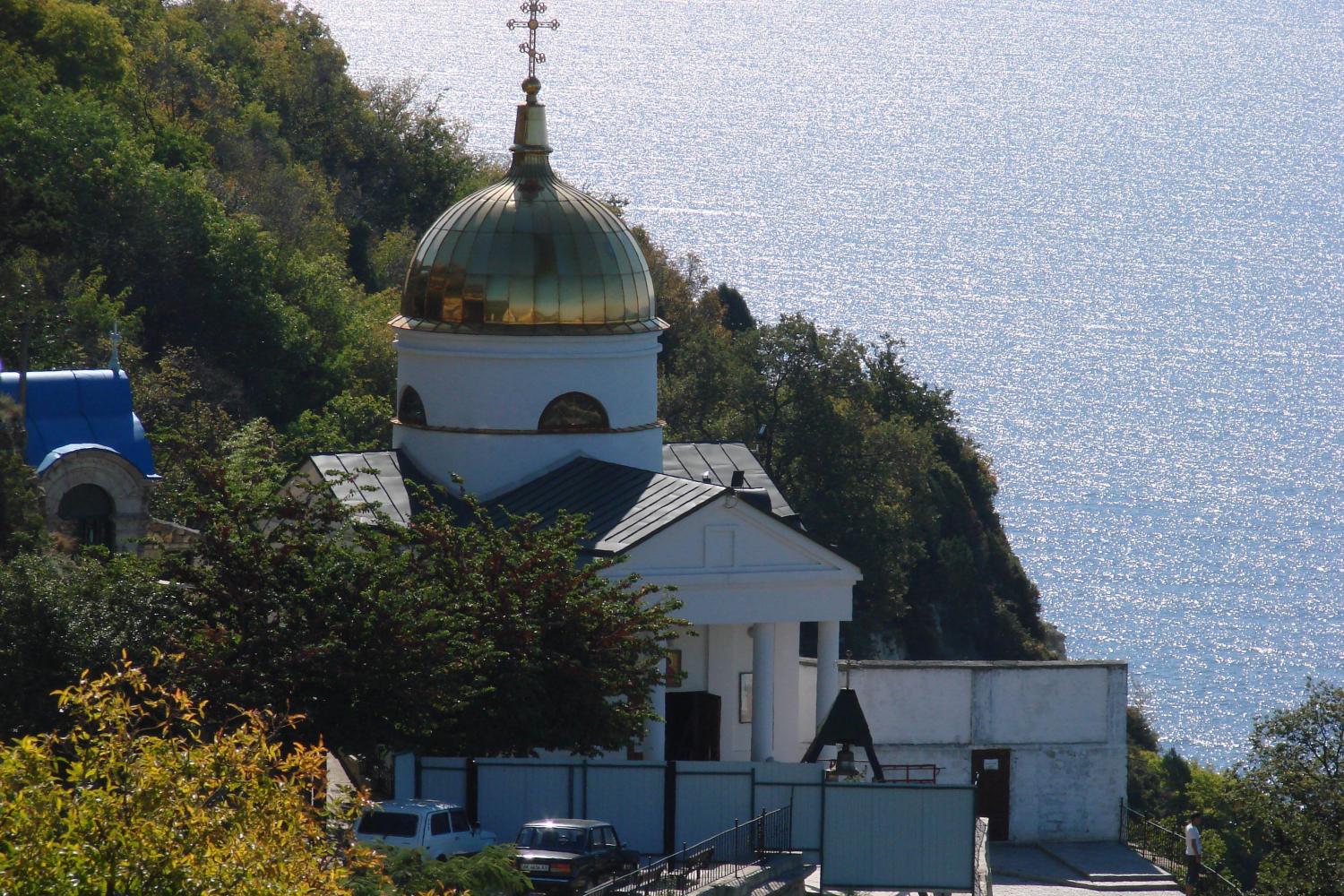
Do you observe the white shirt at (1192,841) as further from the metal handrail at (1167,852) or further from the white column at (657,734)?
the white column at (657,734)

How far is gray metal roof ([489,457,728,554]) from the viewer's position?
34031 mm

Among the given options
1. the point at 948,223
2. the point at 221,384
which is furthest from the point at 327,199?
the point at 948,223

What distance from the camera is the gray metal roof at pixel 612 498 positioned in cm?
3403

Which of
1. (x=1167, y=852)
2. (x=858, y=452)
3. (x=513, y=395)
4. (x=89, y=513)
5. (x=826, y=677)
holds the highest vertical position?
(x=858, y=452)

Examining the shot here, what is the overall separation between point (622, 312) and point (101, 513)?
10.5 metres

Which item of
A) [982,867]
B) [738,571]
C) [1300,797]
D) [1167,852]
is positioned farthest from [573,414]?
[1300,797]

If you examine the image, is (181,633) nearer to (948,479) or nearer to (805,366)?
(805,366)

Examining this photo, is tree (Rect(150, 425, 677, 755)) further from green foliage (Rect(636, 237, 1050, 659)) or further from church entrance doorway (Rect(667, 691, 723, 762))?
green foliage (Rect(636, 237, 1050, 659))

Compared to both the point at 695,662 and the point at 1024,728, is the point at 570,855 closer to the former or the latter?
the point at 695,662

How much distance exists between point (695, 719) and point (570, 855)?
10821 mm

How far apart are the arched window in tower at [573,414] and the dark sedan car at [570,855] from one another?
11.0m

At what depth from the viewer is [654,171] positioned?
19038 cm

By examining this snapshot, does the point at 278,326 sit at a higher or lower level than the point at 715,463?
higher

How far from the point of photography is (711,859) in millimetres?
28094
